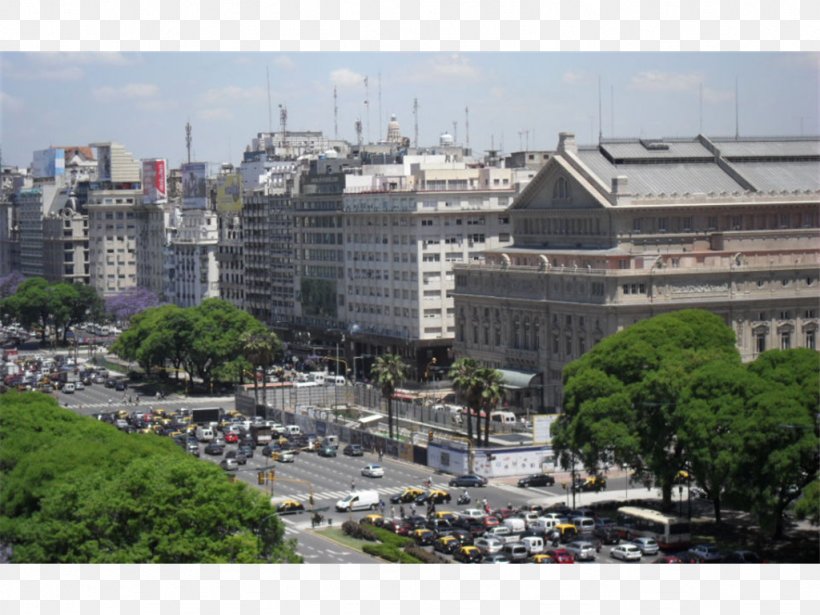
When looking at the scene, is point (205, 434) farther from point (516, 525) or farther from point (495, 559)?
point (495, 559)

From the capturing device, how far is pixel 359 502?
112188 mm

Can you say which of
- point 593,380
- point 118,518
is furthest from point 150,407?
point 118,518

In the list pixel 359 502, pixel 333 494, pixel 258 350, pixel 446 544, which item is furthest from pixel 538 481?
pixel 258 350

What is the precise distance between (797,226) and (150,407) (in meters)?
55.9

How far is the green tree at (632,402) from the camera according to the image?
106m

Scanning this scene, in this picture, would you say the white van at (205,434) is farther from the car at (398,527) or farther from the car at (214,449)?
the car at (398,527)

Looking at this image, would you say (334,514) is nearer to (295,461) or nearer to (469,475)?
(469,475)

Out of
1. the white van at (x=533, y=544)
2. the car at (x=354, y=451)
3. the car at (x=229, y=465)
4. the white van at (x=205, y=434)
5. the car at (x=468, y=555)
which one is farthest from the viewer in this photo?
the white van at (x=205, y=434)

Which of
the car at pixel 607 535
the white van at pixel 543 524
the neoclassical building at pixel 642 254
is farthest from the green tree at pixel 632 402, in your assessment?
the neoclassical building at pixel 642 254

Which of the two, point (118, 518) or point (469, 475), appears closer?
point (118, 518)

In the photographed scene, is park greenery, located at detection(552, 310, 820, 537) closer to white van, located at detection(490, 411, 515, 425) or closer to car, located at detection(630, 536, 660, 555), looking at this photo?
car, located at detection(630, 536, 660, 555)

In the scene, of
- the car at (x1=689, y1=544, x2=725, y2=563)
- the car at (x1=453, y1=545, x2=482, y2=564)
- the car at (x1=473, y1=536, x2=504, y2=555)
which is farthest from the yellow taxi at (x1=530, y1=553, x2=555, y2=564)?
the car at (x1=689, y1=544, x2=725, y2=563)

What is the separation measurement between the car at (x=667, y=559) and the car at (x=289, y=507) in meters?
23.8

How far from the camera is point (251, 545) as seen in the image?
271 ft
